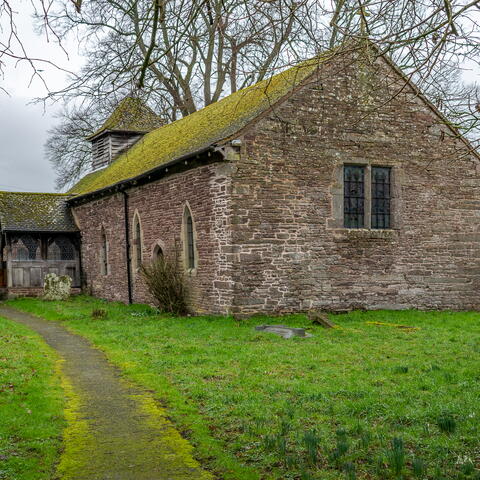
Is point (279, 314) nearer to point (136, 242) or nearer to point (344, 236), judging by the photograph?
point (344, 236)

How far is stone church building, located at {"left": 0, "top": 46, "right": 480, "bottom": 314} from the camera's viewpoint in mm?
16047

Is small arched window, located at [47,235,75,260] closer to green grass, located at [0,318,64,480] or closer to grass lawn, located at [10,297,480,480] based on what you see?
grass lawn, located at [10,297,480,480]

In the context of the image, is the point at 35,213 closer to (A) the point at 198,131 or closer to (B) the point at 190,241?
(A) the point at 198,131

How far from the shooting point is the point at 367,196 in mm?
17578

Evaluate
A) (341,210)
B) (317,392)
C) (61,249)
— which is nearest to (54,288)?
(61,249)

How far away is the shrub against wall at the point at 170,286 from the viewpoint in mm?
17766

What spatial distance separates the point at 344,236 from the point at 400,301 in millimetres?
2583

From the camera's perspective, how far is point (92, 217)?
25281 mm

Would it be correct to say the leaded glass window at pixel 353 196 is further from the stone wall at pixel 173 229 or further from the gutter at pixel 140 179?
the gutter at pixel 140 179

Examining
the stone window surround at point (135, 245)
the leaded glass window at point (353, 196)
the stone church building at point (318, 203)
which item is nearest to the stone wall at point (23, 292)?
the stone window surround at point (135, 245)

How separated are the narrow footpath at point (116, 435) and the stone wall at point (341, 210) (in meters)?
6.47

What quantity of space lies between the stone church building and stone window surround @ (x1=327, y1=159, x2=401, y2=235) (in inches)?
1.3

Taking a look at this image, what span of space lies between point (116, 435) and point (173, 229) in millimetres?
11757

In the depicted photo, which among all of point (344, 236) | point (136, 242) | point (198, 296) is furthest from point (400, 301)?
point (136, 242)
